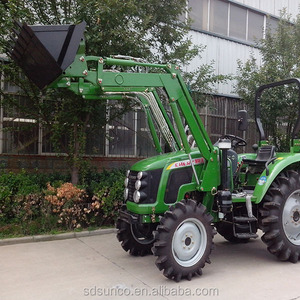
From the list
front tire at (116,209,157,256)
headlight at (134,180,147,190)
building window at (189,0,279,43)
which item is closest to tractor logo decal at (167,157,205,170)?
headlight at (134,180,147,190)

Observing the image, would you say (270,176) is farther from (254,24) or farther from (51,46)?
(254,24)

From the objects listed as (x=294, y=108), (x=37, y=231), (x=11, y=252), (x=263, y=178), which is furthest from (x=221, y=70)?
(x=11, y=252)

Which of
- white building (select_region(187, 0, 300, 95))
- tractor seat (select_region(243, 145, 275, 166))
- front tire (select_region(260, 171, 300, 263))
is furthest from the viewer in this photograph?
white building (select_region(187, 0, 300, 95))

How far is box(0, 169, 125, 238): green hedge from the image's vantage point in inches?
263

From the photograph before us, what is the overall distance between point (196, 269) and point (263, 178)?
1.70 m

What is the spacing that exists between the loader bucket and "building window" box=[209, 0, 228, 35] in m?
8.98

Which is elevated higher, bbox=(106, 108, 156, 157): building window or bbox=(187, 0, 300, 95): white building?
bbox=(187, 0, 300, 95): white building

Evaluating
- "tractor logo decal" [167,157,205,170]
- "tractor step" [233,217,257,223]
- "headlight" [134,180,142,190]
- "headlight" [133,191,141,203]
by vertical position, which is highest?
"tractor logo decal" [167,157,205,170]

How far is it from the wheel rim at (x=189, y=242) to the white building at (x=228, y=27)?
24.5 ft

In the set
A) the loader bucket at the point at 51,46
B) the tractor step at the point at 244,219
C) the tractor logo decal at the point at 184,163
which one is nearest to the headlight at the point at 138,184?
the tractor logo decal at the point at 184,163

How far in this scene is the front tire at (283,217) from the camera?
5.23m

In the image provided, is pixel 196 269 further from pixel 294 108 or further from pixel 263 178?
pixel 294 108

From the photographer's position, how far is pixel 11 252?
228 inches

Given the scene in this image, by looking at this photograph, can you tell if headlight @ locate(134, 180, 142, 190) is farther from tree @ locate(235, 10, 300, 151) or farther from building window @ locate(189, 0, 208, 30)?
building window @ locate(189, 0, 208, 30)
